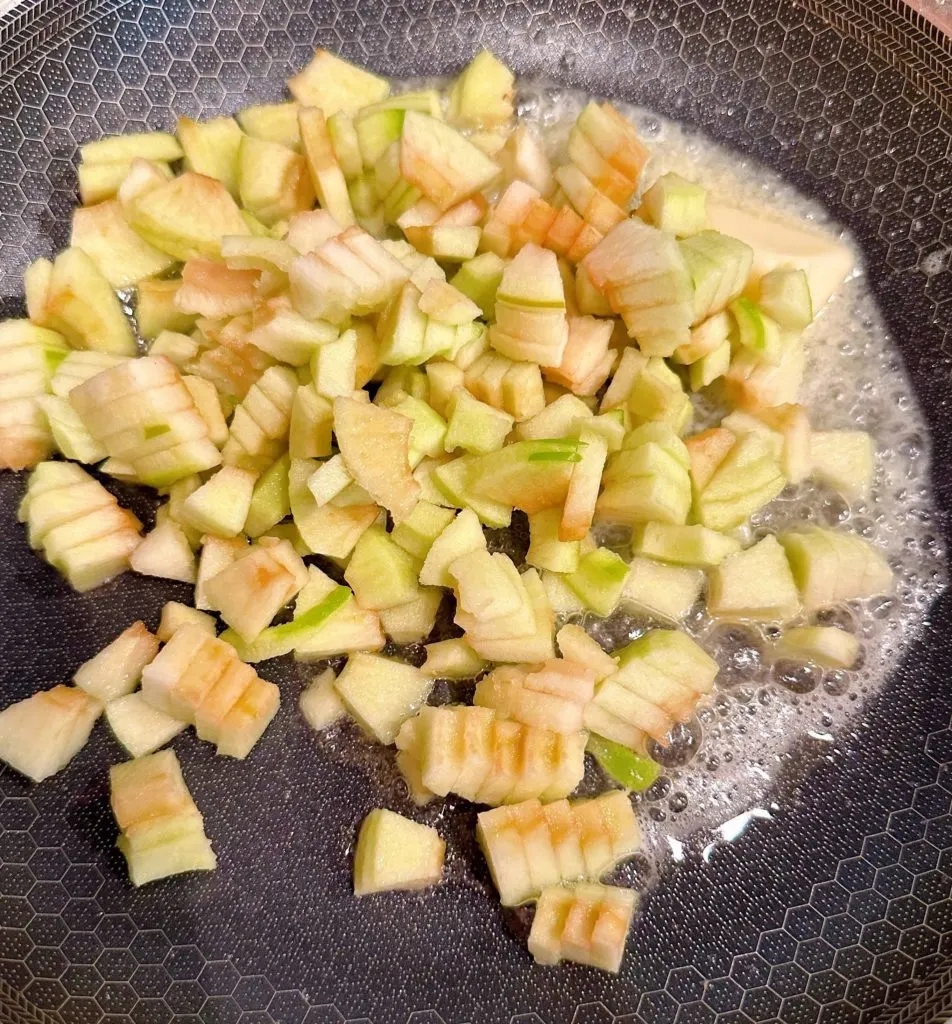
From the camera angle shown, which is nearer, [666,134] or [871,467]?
[871,467]

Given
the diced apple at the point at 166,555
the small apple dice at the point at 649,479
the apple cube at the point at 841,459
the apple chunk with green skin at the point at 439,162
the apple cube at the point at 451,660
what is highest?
the apple chunk with green skin at the point at 439,162

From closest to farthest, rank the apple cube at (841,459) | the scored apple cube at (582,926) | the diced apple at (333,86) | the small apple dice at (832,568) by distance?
the scored apple cube at (582,926), the small apple dice at (832,568), the apple cube at (841,459), the diced apple at (333,86)

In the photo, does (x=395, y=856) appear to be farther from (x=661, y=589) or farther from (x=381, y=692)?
(x=661, y=589)

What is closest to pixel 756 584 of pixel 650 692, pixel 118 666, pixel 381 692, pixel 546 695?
pixel 650 692

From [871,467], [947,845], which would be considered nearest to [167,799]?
[947,845]

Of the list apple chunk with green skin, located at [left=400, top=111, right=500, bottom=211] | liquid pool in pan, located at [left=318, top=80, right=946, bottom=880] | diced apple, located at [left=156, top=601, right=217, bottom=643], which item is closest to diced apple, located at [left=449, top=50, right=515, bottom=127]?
liquid pool in pan, located at [left=318, top=80, right=946, bottom=880]

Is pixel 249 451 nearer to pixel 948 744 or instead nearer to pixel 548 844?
pixel 548 844

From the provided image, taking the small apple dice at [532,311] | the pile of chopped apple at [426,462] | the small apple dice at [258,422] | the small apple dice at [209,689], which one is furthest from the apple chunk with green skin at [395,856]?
the small apple dice at [532,311]

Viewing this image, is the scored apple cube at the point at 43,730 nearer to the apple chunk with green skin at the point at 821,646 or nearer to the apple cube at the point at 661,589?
the apple cube at the point at 661,589
